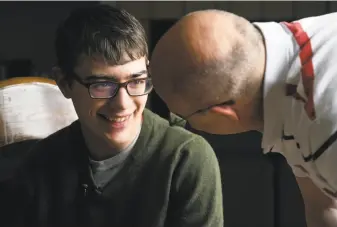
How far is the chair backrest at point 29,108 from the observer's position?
5.06ft

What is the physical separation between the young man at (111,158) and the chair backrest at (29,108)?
21cm

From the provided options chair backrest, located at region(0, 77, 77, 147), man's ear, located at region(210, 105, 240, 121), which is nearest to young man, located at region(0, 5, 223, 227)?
chair backrest, located at region(0, 77, 77, 147)

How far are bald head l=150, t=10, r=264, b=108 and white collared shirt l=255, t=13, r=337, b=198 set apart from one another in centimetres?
3

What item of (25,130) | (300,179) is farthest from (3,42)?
(300,179)

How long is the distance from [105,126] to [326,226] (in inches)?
20.2

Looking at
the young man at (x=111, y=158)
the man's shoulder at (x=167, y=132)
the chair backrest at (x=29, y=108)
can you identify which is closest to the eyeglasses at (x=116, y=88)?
the young man at (x=111, y=158)

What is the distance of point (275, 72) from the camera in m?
0.75

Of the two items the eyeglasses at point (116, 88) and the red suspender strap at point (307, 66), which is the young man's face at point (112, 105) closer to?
the eyeglasses at point (116, 88)

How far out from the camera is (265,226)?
2.35 m

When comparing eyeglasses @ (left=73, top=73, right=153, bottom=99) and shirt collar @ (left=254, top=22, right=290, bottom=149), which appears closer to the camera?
shirt collar @ (left=254, top=22, right=290, bottom=149)

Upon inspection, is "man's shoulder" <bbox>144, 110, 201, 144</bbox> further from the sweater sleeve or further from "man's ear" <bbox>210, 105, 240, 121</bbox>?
"man's ear" <bbox>210, 105, 240, 121</bbox>

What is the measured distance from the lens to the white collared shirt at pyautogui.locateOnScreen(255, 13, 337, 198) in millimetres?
710

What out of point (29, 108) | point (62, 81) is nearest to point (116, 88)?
point (62, 81)

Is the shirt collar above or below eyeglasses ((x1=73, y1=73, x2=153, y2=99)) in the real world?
above
